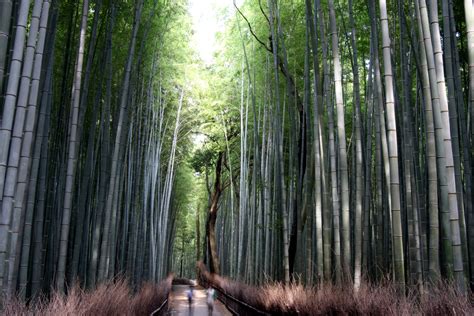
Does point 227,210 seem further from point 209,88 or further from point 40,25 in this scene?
point 40,25

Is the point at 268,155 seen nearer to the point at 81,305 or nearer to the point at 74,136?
the point at 74,136

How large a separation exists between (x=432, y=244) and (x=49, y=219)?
296 centimetres

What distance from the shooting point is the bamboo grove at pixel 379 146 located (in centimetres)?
276

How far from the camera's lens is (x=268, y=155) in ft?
22.0

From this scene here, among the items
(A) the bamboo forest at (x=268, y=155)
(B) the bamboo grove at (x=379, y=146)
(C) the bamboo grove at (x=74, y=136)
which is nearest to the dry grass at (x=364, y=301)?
(A) the bamboo forest at (x=268, y=155)

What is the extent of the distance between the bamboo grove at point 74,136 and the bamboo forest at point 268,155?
15 mm

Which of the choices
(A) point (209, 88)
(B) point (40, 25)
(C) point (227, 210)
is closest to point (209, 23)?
(A) point (209, 88)

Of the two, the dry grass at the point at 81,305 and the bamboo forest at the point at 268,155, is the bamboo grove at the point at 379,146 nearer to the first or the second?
the bamboo forest at the point at 268,155

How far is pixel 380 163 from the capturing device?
409 cm

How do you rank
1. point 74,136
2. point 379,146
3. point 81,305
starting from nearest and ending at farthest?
point 81,305, point 74,136, point 379,146

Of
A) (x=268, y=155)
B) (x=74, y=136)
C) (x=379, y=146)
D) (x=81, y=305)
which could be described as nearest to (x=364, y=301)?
(x=81, y=305)

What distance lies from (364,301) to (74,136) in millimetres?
2277

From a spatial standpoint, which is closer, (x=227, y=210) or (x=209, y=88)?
(x=209, y=88)

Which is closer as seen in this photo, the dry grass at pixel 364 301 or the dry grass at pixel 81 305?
the dry grass at pixel 364 301
